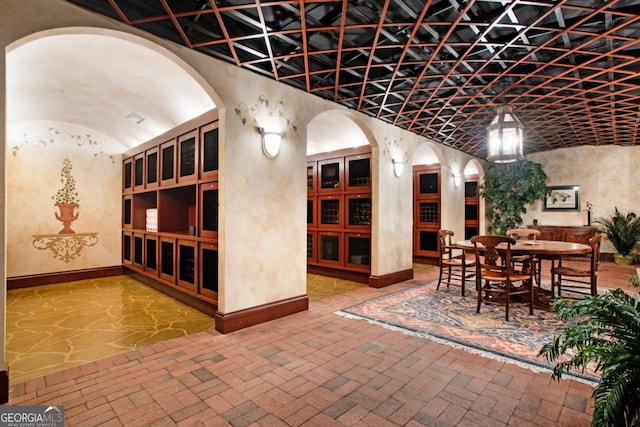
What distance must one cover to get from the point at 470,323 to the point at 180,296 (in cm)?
371

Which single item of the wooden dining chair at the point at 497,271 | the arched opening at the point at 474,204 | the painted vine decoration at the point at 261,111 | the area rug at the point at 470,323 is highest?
the painted vine decoration at the point at 261,111

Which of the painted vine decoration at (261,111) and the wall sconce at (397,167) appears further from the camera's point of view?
the wall sconce at (397,167)

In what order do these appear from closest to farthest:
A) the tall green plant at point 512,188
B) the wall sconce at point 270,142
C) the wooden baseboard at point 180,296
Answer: the wall sconce at point 270,142 → the wooden baseboard at point 180,296 → the tall green plant at point 512,188

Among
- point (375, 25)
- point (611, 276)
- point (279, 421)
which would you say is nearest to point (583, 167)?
point (611, 276)

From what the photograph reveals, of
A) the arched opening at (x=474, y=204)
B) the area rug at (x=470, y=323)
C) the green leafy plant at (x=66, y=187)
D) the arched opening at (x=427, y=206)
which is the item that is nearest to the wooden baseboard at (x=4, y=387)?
the area rug at (x=470, y=323)

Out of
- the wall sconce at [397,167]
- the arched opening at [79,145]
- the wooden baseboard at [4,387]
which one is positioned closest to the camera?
the wooden baseboard at [4,387]

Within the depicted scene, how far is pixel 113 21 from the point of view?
242 cm

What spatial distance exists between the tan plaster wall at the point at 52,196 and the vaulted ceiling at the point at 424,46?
4292 mm

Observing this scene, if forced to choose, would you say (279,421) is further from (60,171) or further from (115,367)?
(60,171)

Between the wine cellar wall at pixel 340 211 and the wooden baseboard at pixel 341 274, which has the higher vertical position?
the wine cellar wall at pixel 340 211

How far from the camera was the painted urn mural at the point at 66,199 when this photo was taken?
17.9ft

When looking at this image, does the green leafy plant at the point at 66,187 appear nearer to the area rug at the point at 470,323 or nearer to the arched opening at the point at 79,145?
the arched opening at the point at 79,145

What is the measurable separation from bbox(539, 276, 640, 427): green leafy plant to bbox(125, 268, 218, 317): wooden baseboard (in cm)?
325

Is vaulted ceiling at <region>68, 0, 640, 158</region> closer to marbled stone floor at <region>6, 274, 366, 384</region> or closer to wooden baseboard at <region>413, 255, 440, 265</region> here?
marbled stone floor at <region>6, 274, 366, 384</region>
